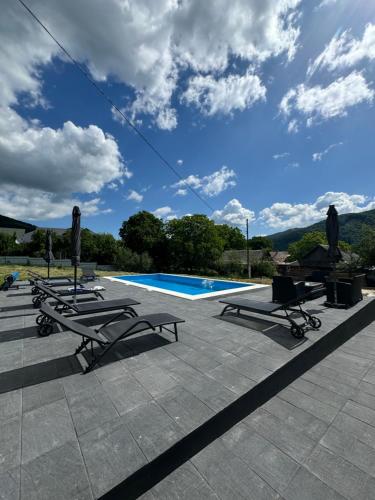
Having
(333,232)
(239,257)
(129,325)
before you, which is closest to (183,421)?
(129,325)

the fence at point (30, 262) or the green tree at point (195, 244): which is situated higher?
the green tree at point (195, 244)

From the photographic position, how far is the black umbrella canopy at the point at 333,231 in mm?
6210

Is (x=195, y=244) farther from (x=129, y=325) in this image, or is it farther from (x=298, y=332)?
(x=129, y=325)

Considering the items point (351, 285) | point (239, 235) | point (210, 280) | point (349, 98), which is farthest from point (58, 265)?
point (239, 235)

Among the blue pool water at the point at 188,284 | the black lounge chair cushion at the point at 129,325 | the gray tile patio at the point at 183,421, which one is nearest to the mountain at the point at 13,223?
the blue pool water at the point at 188,284

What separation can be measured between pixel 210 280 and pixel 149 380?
10.1 meters

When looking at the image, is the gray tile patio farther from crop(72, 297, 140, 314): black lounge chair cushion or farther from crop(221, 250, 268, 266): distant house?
crop(221, 250, 268, 266): distant house

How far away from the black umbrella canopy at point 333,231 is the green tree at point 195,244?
69.0 feet

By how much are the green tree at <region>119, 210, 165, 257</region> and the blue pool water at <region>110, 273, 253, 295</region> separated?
12890 mm

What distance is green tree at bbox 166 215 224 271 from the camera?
27469mm

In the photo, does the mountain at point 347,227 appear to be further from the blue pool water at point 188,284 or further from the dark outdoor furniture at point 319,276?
the dark outdoor furniture at point 319,276

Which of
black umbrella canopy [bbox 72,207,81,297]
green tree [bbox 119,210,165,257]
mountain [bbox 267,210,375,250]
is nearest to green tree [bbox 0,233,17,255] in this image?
green tree [bbox 119,210,165,257]

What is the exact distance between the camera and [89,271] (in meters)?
11.0

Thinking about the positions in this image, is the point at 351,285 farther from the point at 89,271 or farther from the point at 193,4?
the point at 89,271
